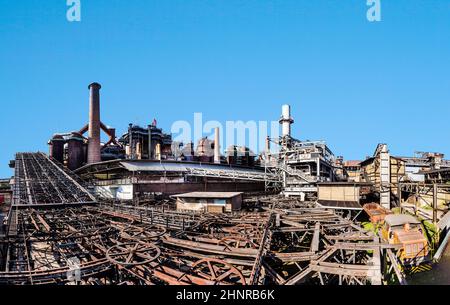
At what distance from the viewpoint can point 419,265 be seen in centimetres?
1684

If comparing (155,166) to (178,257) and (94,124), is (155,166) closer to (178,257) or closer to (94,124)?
(94,124)

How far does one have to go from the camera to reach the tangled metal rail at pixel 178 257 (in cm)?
775

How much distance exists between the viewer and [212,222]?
Answer: 16.3m

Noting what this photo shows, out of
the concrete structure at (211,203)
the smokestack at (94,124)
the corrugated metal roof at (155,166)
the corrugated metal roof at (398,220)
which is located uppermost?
the smokestack at (94,124)

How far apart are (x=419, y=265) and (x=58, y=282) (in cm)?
2043

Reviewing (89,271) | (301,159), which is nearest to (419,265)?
(89,271)

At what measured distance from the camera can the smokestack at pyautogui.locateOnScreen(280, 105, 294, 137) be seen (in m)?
48.4

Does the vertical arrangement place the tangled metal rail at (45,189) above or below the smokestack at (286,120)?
below

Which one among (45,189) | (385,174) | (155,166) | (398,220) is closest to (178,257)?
(398,220)

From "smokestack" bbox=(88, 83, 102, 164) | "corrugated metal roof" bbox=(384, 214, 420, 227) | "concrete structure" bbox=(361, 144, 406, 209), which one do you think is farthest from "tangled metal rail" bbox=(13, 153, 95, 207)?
"concrete structure" bbox=(361, 144, 406, 209)

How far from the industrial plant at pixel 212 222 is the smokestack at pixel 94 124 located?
0.18 m

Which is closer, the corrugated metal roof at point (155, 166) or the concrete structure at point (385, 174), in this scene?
the concrete structure at point (385, 174)

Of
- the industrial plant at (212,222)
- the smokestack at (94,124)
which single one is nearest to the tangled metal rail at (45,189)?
the industrial plant at (212,222)

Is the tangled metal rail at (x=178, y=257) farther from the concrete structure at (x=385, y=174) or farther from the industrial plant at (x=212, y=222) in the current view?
the concrete structure at (x=385, y=174)
